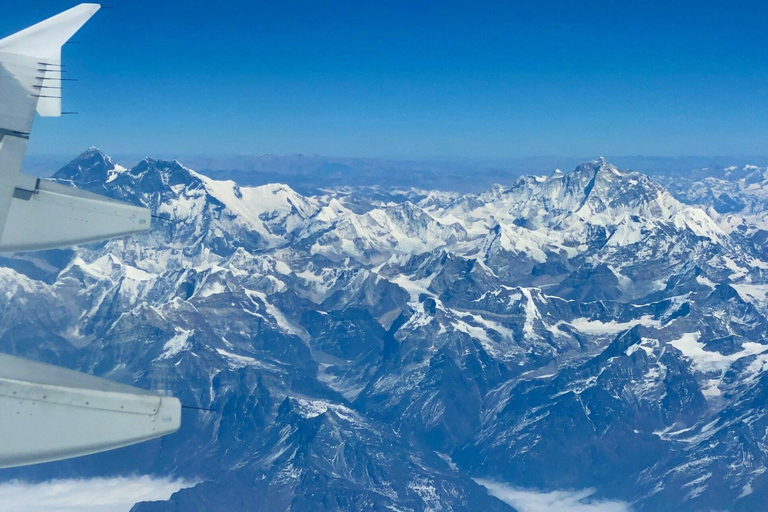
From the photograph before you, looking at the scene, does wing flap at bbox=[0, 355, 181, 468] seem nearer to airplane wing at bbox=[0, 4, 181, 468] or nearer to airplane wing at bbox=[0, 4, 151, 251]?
airplane wing at bbox=[0, 4, 181, 468]

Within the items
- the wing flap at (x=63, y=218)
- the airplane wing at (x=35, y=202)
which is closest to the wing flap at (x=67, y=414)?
the airplane wing at (x=35, y=202)

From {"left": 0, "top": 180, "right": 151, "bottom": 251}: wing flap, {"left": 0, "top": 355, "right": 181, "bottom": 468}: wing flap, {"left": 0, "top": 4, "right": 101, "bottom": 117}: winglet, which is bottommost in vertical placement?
{"left": 0, "top": 355, "right": 181, "bottom": 468}: wing flap

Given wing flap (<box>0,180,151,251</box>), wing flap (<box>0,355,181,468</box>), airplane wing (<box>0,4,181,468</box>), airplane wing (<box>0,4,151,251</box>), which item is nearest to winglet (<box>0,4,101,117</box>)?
airplane wing (<box>0,4,181,468</box>)

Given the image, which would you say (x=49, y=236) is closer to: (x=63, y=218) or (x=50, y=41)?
(x=63, y=218)

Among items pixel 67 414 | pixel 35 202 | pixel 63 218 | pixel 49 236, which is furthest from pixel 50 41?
pixel 67 414

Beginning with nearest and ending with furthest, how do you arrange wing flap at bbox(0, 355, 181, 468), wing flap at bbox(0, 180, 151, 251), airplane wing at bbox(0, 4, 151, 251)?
wing flap at bbox(0, 355, 181, 468)
airplane wing at bbox(0, 4, 151, 251)
wing flap at bbox(0, 180, 151, 251)

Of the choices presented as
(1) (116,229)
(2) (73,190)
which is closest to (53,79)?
(2) (73,190)
